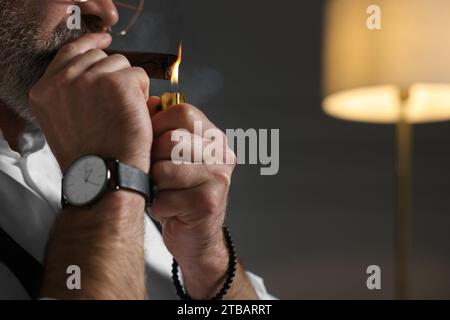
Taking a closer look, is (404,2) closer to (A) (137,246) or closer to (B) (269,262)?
(B) (269,262)

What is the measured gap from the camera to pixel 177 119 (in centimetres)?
98

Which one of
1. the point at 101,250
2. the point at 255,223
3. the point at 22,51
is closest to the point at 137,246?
the point at 101,250

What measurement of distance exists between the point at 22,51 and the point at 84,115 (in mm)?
346

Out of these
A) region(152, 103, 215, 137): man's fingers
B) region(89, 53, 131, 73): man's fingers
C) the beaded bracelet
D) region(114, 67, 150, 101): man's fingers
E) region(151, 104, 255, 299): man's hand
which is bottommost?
the beaded bracelet

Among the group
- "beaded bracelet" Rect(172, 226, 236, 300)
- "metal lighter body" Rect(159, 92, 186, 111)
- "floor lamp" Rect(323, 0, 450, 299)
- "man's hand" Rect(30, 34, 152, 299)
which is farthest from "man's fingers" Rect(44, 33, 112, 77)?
"floor lamp" Rect(323, 0, 450, 299)

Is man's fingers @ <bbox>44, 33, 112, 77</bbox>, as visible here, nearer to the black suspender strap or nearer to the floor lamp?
the black suspender strap

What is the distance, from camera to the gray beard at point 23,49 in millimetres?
1163

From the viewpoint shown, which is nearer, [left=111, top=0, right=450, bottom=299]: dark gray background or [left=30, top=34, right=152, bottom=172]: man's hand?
[left=30, top=34, right=152, bottom=172]: man's hand

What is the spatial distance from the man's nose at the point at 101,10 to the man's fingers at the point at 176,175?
419 millimetres

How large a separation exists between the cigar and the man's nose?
162mm

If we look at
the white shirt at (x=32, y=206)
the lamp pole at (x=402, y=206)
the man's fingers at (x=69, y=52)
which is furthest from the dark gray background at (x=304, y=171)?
the man's fingers at (x=69, y=52)

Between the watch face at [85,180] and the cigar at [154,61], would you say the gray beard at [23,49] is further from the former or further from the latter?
the watch face at [85,180]

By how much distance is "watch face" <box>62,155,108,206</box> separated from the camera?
865 mm

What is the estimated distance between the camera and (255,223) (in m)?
2.46
